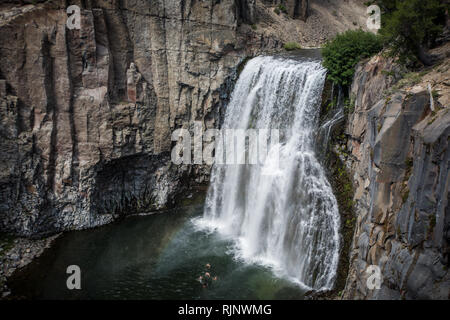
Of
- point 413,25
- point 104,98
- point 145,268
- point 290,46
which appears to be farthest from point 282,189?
point 290,46

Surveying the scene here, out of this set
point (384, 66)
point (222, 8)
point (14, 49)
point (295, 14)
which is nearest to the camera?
point (384, 66)

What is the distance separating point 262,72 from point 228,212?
9292mm

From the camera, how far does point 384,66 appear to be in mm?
13031

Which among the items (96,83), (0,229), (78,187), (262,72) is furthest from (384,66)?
A: (0,229)

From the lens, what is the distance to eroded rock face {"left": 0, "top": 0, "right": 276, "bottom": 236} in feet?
56.8

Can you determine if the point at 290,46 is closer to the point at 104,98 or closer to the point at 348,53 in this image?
the point at 348,53

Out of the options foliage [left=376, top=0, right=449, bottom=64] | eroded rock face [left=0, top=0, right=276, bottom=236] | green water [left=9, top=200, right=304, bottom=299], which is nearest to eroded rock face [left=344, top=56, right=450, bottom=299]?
foliage [left=376, top=0, right=449, bottom=64]

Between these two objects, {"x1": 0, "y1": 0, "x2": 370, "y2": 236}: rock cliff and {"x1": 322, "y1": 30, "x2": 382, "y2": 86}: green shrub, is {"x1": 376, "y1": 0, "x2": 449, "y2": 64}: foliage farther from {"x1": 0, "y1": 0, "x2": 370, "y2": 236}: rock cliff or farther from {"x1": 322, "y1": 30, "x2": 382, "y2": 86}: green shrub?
{"x1": 0, "y1": 0, "x2": 370, "y2": 236}: rock cliff

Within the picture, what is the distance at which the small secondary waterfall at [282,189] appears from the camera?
572 inches

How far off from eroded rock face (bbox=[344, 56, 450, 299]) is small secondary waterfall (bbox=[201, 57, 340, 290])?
6.91 feet

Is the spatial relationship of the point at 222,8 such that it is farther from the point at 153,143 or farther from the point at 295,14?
the point at 295,14

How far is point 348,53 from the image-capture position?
15828 millimetres

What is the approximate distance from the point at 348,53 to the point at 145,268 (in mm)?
14951

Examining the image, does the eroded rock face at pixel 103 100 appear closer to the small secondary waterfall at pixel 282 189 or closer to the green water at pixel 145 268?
the green water at pixel 145 268
